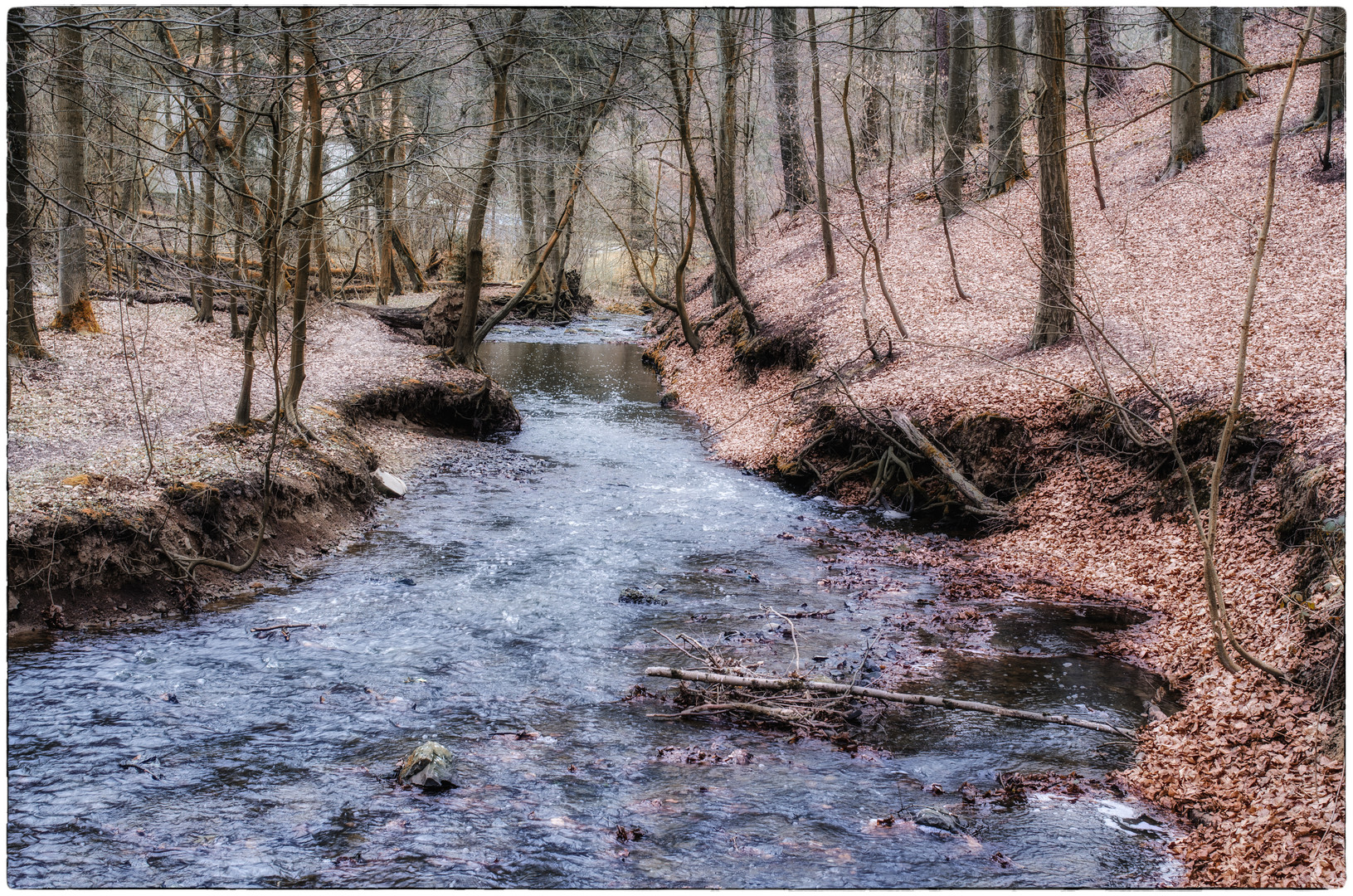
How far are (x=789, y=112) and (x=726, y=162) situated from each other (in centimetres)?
402

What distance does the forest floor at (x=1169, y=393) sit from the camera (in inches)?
201

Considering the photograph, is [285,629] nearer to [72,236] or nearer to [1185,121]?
[72,236]

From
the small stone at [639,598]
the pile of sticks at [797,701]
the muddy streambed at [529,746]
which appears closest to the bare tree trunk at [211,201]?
the muddy streambed at [529,746]

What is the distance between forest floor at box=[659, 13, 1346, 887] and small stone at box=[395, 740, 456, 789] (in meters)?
4.21

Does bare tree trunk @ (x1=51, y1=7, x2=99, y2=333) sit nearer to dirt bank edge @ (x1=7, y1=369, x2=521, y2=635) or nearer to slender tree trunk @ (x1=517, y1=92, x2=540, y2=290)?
dirt bank edge @ (x1=7, y1=369, x2=521, y2=635)

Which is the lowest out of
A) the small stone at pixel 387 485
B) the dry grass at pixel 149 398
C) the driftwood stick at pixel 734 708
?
the driftwood stick at pixel 734 708

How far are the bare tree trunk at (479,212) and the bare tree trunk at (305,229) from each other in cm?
406

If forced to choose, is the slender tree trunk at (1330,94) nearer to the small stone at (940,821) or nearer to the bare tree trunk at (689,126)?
the bare tree trunk at (689,126)

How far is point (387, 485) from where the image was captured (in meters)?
11.3

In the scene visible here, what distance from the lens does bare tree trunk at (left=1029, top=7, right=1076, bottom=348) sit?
11.0 metres

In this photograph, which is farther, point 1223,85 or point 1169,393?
point 1223,85

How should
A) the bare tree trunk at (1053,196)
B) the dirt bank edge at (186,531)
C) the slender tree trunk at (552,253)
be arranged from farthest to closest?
the slender tree trunk at (552,253)
the bare tree trunk at (1053,196)
the dirt bank edge at (186,531)

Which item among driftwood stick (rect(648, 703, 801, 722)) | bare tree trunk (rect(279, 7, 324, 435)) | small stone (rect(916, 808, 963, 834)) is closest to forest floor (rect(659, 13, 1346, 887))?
small stone (rect(916, 808, 963, 834))

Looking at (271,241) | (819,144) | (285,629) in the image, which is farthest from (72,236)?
(819,144)
